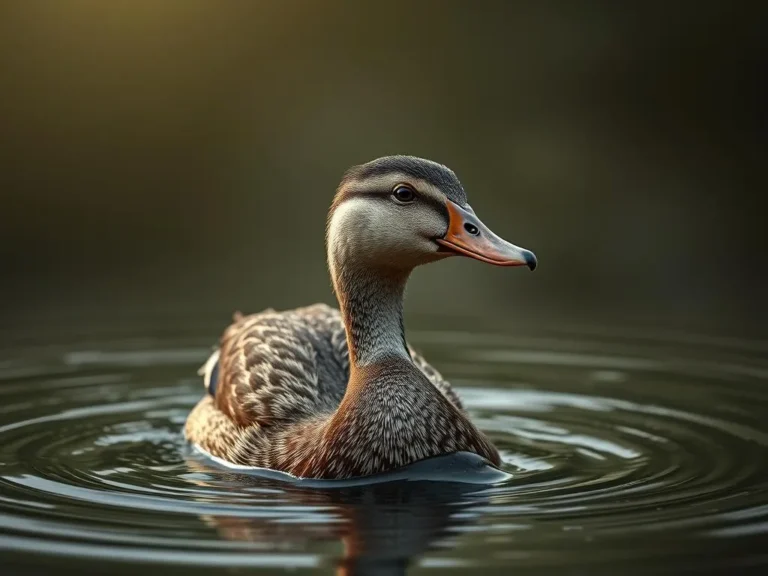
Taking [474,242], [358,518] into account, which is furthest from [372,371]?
[358,518]

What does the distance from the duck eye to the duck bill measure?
0.65 feet

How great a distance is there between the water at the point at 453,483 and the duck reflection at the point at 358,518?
1 cm

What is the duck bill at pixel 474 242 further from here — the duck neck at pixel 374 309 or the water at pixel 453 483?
the water at pixel 453 483

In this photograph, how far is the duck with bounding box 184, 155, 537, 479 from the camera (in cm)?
736

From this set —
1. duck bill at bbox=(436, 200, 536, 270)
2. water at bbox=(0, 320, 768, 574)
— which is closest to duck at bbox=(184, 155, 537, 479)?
duck bill at bbox=(436, 200, 536, 270)

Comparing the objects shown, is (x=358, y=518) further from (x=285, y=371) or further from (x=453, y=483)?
(x=285, y=371)

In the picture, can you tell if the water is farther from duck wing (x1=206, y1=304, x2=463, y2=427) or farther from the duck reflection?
duck wing (x1=206, y1=304, x2=463, y2=427)

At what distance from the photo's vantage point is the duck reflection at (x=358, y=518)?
236 inches

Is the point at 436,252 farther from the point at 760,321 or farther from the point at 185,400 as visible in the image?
the point at 760,321

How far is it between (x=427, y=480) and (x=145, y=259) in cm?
1006

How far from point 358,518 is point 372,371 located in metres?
1.26

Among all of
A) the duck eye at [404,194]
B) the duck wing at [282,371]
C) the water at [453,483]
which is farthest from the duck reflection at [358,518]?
the duck eye at [404,194]

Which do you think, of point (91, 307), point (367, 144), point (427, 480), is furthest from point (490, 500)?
point (367, 144)

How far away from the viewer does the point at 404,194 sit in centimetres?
749
